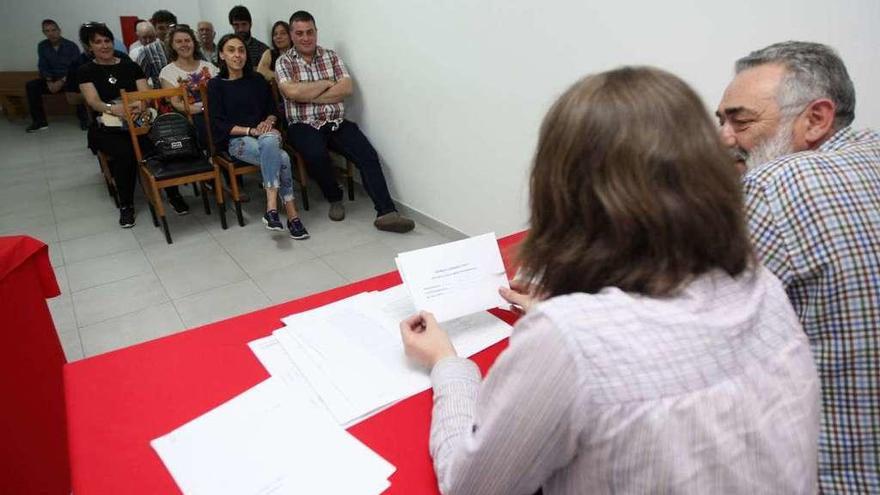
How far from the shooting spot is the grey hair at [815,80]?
1.08 metres

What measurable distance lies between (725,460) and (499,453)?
24cm

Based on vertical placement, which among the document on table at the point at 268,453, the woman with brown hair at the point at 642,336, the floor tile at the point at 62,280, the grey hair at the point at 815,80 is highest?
the grey hair at the point at 815,80

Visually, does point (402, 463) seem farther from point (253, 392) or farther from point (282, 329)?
point (282, 329)

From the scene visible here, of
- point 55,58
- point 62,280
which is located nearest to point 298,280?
point 62,280

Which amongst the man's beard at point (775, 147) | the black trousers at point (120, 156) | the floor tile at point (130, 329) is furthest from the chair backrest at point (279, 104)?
the man's beard at point (775, 147)

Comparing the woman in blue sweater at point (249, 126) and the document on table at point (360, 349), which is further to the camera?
the woman in blue sweater at point (249, 126)

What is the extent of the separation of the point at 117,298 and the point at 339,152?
1.67 meters

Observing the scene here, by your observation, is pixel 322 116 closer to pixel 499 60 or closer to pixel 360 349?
pixel 499 60

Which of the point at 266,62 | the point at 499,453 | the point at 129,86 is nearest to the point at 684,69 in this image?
the point at 499,453

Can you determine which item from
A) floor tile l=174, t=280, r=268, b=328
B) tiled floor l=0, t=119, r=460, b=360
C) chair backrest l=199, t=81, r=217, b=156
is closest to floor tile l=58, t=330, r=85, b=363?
tiled floor l=0, t=119, r=460, b=360

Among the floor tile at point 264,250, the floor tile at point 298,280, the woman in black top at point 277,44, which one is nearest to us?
the floor tile at point 298,280

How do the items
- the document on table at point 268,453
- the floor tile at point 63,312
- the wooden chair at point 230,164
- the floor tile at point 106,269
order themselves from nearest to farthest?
the document on table at point 268,453 < the floor tile at point 63,312 < the floor tile at point 106,269 < the wooden chair at point 230,164

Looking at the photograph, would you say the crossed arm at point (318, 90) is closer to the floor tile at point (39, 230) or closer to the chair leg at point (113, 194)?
the chair leg at point (113, 194)

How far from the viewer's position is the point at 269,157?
3.50m
